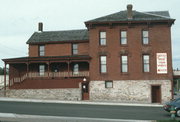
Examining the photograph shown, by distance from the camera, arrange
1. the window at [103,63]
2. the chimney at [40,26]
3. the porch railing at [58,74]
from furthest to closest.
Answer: the chimney at [40,26]
the porch railing at [58,74]
the window at [103,63]

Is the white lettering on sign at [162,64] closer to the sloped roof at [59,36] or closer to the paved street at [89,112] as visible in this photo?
the sloped roof at [59,36]

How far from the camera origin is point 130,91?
3681cm

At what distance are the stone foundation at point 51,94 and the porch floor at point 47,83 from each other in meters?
0.39

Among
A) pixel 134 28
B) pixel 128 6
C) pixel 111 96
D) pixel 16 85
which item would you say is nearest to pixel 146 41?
pixel 134 28

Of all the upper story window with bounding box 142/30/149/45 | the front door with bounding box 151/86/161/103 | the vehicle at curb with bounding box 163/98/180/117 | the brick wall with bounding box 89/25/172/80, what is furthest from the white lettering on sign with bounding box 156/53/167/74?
the vehicle at curb with bounding box 163/98/180/117

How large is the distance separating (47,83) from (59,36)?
8.54m

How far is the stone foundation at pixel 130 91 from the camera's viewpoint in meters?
36.5

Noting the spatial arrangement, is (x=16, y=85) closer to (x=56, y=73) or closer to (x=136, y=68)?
(x=56, y=73)

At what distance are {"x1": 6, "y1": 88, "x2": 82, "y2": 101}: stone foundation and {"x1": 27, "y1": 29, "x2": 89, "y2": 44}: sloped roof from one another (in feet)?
26.2

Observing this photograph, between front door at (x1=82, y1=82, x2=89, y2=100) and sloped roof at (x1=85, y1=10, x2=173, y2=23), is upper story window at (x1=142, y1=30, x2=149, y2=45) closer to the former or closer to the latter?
sloped roof at (x1=85, y1=10, x2=173, y2=23)

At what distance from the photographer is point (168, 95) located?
36.3 m

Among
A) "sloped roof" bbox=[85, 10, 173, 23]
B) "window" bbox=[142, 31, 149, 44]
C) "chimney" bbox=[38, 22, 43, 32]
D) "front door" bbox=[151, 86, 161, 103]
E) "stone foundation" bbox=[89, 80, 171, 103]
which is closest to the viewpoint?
"stone foundation" bbox=[89, 80, 171, 103]

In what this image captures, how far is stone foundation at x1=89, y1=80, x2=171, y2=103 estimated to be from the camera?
120ft

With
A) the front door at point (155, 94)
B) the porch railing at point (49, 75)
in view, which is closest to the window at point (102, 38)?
the porch railing at point (49, 75)
